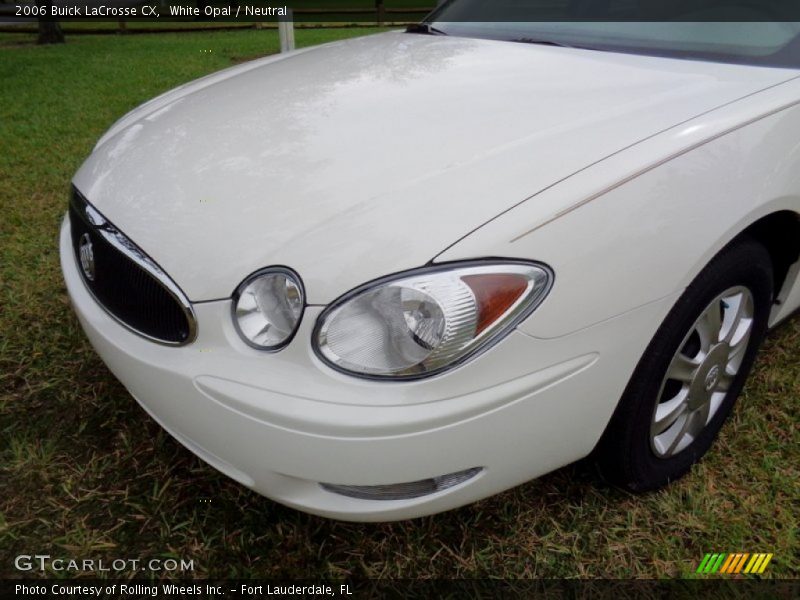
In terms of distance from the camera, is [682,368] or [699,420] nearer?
[682,368]

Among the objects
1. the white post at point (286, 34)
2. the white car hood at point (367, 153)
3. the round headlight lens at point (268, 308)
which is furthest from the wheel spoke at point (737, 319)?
the white post at point (286, 34)

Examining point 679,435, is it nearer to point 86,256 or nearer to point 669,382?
point 669,382

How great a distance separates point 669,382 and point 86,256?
1.56 metres

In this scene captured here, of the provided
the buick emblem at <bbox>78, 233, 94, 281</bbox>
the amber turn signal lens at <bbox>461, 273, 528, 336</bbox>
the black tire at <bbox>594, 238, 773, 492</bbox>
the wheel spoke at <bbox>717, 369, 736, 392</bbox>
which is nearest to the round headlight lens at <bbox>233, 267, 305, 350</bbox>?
the amber turn signal lens at <bbox>461, 273, 528, 336</bbox>

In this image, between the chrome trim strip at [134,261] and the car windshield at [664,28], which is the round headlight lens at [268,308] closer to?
the chrome trim strip at [134,261]

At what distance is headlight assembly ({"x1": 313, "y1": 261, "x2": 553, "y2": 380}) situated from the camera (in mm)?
1207

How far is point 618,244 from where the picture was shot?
1.28 metres

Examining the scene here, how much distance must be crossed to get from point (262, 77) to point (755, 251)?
163 cm

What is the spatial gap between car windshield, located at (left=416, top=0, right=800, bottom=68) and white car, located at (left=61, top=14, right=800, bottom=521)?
0.05 m

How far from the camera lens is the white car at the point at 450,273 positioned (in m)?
1.22

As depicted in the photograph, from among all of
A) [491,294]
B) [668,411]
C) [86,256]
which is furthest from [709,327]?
[86,256]

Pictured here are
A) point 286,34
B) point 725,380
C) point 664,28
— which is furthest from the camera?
point 286,34

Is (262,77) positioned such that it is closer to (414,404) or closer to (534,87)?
(534,87)

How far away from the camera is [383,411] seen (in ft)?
3.90
